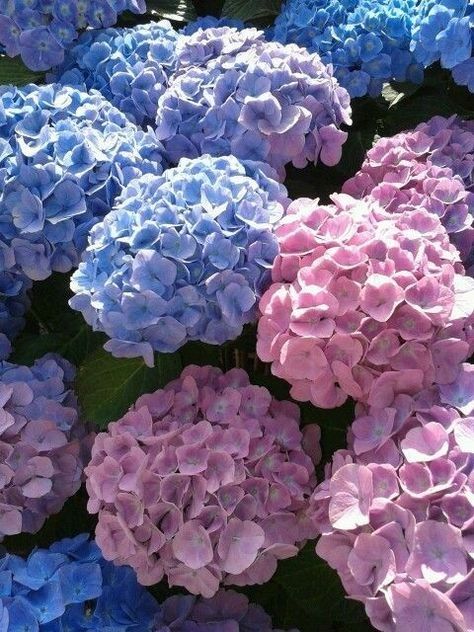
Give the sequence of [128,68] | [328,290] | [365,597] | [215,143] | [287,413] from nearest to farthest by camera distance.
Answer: [365,597] → [328,290] → [287,413] → [215,143] → [128,68]

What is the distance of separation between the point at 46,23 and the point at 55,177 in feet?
1.44

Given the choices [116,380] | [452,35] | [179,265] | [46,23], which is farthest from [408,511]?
[46,23]

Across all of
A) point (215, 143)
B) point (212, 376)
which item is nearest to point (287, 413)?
point (212, 376)

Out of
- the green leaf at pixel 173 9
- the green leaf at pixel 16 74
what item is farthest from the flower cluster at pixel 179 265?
the green leaf at pixel 173 9

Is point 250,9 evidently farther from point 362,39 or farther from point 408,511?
point 408,511

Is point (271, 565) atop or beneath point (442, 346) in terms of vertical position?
beneath

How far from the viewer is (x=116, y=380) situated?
105cm

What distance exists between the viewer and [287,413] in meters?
0.95

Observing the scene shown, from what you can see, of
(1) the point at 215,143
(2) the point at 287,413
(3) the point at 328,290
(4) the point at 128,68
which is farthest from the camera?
(4) the point at 128,68

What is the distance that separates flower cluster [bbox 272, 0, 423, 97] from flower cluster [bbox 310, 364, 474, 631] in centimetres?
61

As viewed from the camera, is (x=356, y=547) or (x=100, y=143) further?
(x=100, y=143)

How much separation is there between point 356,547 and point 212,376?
320 mm

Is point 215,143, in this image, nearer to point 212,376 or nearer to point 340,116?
point 340,116

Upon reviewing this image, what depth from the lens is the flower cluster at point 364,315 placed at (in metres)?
0.81
